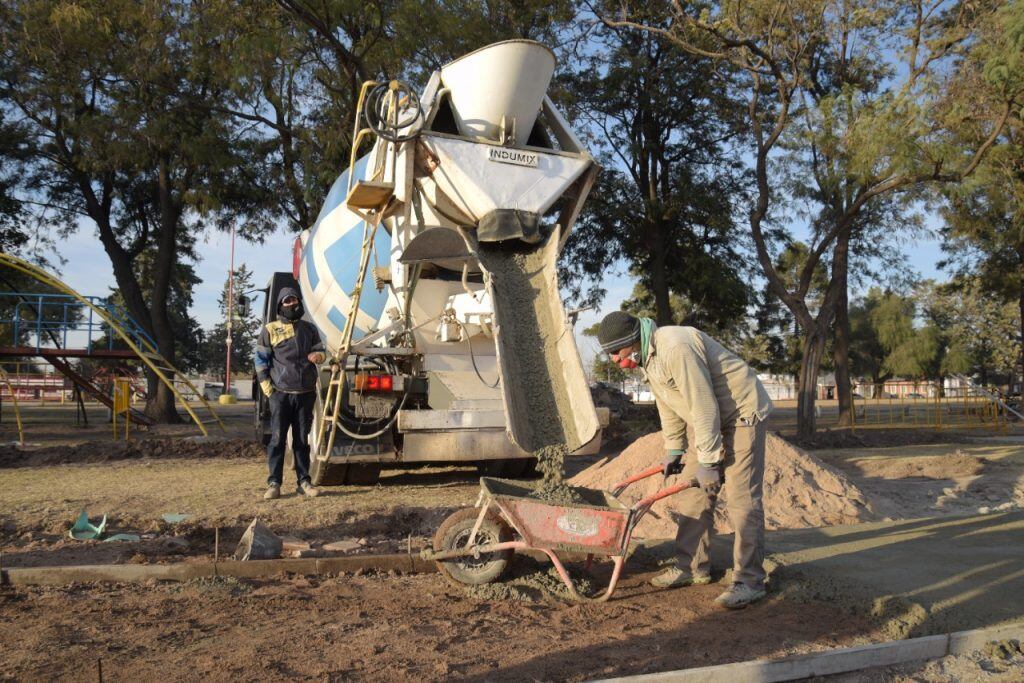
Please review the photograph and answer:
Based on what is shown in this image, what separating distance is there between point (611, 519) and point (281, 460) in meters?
4.35

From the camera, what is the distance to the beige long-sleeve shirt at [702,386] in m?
4.16

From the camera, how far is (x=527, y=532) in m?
4.05

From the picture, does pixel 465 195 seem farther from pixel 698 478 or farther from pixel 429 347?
pixel 698 478

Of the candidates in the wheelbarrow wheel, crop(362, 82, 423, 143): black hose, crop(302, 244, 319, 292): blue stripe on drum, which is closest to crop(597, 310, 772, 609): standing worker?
the wheelbarrow wheel

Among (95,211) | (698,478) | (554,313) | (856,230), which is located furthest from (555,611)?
(95,211)

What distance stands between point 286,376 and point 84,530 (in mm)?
2182

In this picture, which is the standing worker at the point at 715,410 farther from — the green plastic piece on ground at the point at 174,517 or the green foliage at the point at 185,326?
the green foliage at the point at 185,326

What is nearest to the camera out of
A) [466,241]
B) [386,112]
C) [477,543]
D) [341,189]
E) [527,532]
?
[527,532]

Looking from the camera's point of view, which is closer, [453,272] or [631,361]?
[631,361]

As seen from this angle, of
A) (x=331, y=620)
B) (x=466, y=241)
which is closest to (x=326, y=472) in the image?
(x=466, y=241)

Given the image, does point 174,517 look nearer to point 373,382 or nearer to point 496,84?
point 373,382

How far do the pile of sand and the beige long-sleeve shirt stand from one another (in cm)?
182

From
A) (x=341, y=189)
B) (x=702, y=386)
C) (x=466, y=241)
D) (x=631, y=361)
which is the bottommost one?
(x=702, y=386)

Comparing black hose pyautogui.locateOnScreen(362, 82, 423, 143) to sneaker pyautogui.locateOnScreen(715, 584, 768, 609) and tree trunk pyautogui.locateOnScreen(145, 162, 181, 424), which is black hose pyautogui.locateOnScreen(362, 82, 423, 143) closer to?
sneaker pyautogui.locateOnScreen(715, 584, 768, 609)
